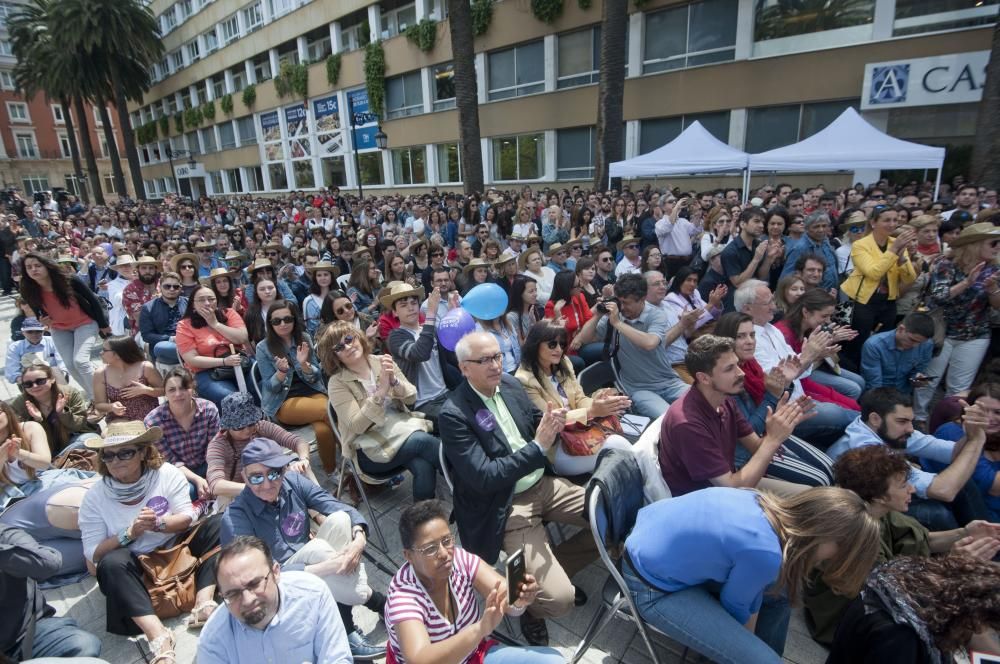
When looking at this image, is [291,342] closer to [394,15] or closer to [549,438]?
[549,438]

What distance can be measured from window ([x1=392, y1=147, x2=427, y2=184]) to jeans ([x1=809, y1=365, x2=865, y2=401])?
22964 millimetres

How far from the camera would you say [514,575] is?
1.99 m

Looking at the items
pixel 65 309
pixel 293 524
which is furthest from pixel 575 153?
pixel 293 524

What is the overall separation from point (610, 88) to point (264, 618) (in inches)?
603

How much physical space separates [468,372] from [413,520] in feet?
3.12

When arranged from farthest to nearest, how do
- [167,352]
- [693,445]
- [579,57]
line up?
[579,57] → [167,352] → [693,445]

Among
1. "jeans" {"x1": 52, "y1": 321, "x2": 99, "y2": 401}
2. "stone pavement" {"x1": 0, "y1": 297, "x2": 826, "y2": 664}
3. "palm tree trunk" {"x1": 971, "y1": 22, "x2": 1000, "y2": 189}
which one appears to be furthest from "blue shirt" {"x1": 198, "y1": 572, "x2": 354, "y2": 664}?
"palm tree trunk" {"x1": 971, "y1": 22, "x2": 1000, "y2": 189}

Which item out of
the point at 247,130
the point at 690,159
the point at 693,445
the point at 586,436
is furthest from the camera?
the point at 247,130

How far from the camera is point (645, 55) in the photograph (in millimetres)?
17281

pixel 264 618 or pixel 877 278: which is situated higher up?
pixel 877 278

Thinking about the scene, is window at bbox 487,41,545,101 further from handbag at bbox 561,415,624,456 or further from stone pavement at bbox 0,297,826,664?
stone pavement at bbox 0,297,826,664

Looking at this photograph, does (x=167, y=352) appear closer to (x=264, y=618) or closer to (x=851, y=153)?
(x=264, y=618)

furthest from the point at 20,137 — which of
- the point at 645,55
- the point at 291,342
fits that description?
the point at 291,342

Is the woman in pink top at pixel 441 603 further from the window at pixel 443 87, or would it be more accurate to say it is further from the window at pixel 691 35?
the window at pixel 443 87
